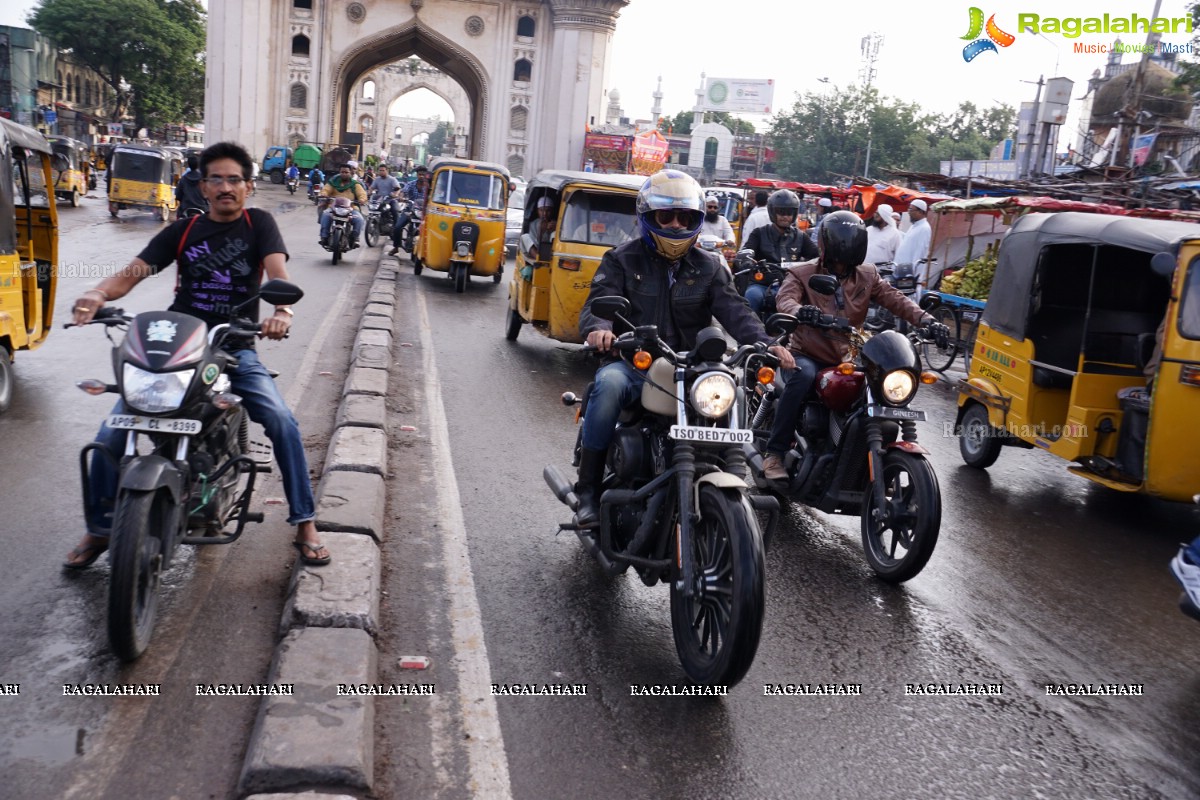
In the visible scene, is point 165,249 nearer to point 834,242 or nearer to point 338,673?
point 338,673

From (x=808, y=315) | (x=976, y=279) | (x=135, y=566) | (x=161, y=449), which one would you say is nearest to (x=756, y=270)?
(x=808, y=315)

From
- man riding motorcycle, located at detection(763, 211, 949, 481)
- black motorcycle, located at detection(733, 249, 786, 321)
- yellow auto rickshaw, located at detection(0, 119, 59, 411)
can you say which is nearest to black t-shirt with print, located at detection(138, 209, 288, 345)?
man riding motorcycle, located at detection(763, 211, 949, 481)

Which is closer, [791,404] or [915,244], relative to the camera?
[791,404]

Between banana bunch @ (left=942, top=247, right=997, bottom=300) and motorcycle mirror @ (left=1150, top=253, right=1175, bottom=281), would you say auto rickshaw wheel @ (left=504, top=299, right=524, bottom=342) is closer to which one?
banana bunch @ (left=942, top=247, right=997, bottom=300)

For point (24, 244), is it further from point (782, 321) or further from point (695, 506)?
point (695, 506)

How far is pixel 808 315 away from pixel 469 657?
261 centimetres

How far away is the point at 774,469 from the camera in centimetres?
596

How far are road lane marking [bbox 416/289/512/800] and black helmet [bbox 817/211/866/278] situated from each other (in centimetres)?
248

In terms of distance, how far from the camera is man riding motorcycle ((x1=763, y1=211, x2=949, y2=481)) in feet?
19.3

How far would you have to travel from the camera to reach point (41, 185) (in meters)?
8.48

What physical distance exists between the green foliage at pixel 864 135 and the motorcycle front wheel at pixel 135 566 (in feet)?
218

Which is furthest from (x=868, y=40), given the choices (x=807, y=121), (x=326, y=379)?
(x=326, y=379)

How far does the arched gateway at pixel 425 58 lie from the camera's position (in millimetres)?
53656

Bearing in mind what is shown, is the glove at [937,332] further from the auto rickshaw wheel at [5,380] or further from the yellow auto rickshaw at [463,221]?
the yellow auto rickshaw at [463,221]
